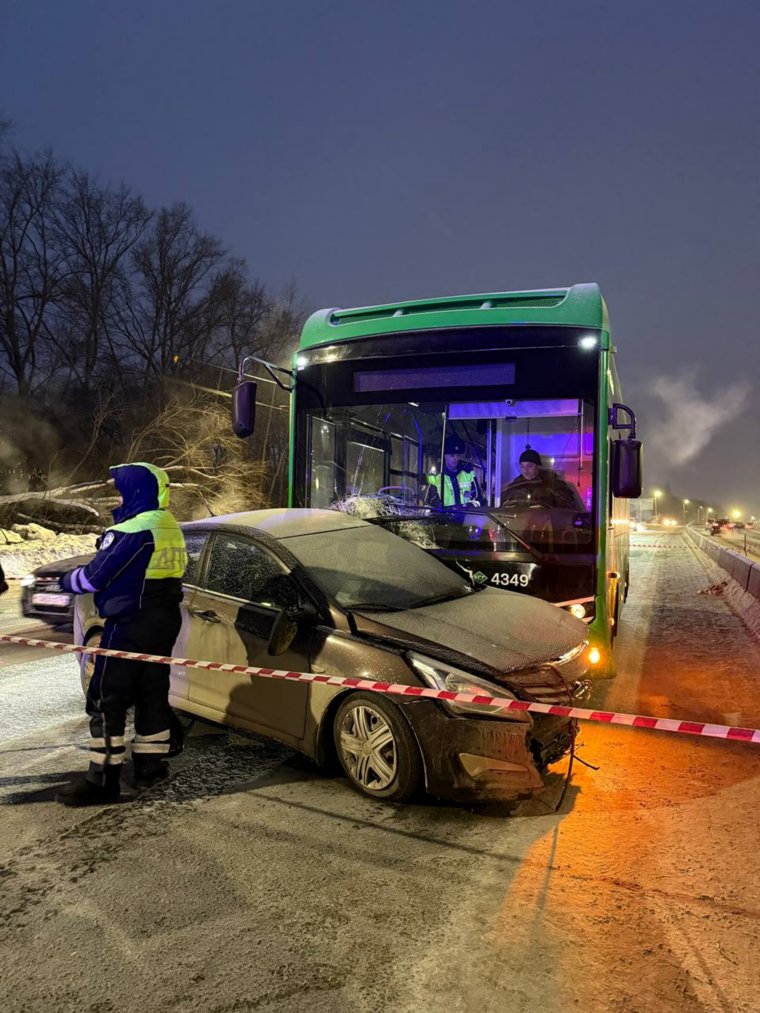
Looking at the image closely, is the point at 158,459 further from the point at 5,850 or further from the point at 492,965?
the point at 492,965

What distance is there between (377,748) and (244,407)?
400 cm

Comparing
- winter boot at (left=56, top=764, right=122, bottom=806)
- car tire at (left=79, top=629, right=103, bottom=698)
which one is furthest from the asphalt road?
car tire at (left=79, top=629, right=103, bottom=698)

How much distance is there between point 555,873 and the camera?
2965mm

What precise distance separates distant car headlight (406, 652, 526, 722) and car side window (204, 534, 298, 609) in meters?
0.97

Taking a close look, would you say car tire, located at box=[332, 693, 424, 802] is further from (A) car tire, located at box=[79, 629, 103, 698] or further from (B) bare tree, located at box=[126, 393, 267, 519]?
(B) bare tree, located at box=[126, 393, 267, 519]

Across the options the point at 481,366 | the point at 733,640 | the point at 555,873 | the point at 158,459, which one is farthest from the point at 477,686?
the point at 158,459

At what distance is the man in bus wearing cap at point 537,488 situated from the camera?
5473 mm

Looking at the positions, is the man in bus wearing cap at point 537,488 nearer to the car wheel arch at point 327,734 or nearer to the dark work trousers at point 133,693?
the car wheel arch at point 327,734

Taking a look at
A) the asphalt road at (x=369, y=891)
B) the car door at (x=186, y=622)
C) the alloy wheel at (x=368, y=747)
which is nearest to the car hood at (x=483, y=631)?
the alloy wheel at (x=368, y=747)

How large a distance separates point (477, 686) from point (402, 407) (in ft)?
10.8

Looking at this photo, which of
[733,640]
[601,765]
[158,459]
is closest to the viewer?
[601,765]

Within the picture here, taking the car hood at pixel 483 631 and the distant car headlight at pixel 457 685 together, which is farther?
the car hood at pixel 483 631

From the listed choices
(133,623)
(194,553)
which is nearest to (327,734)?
(133,623)

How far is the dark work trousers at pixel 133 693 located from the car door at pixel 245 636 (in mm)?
411
